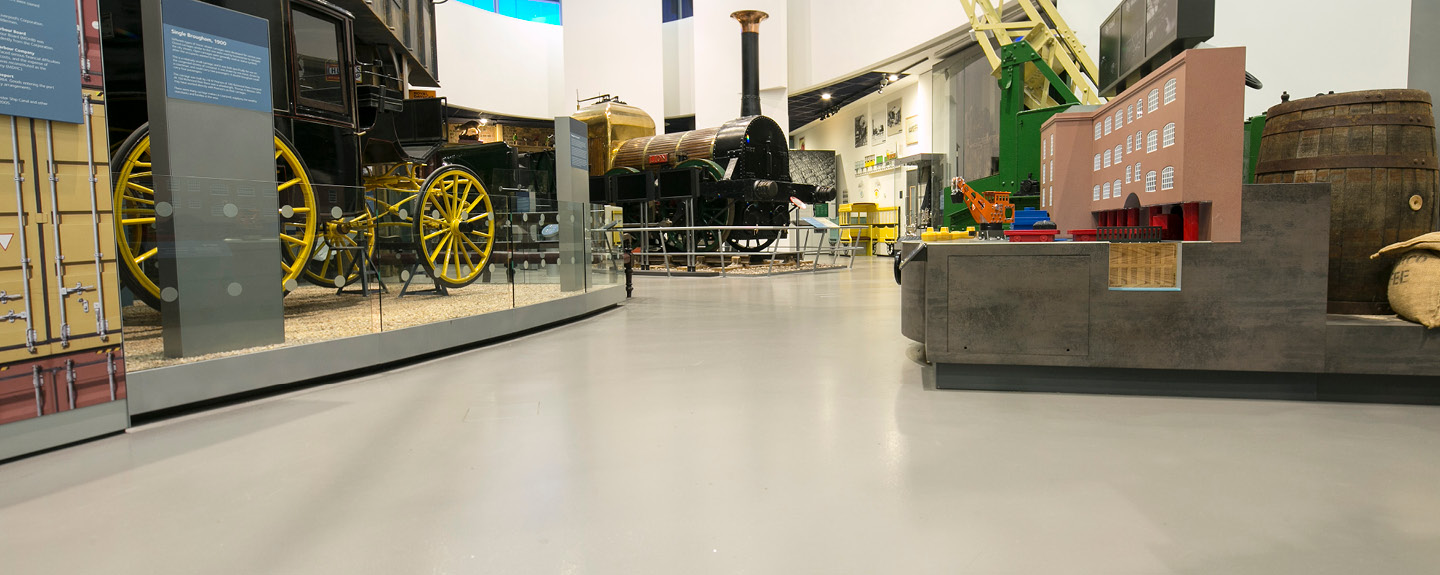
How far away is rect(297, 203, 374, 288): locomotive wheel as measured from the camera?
12.7 ft

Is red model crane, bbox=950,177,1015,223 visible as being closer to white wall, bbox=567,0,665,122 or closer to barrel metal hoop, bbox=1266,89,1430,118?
barrel metal hoop, bbox=1266,89,1430,118

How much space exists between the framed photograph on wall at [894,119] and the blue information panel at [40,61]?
18220 millimetres

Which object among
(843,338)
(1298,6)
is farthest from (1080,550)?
(1298,6)

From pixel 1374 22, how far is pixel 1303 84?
0.79m

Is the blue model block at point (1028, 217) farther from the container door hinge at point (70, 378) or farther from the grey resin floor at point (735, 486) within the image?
the container door hinge at point (70, 378)

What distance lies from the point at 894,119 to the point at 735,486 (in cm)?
1889

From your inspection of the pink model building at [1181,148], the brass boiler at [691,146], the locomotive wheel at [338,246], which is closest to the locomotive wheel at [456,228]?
the locomotive wheel at [338,246]

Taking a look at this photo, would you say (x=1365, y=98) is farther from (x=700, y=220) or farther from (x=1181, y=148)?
(x=700, y=220)

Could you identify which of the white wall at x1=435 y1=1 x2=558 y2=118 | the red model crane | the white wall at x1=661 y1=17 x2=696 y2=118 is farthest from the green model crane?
the white wall at x1=435 y1=1 x2=558 y2=118

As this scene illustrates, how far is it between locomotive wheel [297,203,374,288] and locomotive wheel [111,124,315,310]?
8 centimetres

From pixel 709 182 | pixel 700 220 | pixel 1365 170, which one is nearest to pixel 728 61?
pixel 700 220

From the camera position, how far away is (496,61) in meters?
21.6

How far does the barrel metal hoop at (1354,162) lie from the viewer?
2840 millimetres

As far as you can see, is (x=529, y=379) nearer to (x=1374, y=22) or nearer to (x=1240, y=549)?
(x=1240, y=549)
